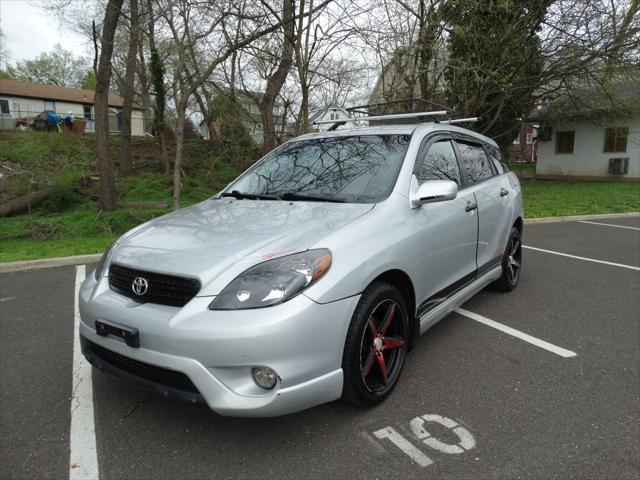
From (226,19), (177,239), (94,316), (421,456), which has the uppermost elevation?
(226,19)

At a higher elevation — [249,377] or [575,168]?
[575,168]

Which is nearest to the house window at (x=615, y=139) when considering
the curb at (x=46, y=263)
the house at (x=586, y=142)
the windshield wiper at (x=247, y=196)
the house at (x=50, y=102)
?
the house at (x=586, y=142)

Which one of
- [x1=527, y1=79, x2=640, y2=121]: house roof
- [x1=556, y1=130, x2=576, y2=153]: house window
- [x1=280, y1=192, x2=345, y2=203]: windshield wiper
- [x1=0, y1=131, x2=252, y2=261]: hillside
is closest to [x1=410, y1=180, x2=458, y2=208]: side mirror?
[x1=280, y1=192, x2=345, y2=203]: windshield wiper

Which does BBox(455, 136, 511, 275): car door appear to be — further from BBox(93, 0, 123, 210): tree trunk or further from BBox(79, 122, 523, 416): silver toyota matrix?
BBox(93, 0, 123, 210): tree trunk

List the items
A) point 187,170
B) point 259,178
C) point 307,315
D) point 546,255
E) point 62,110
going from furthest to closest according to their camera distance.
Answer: point 62,110, point 187,170, point 546,255, point 259,178, point 307,315

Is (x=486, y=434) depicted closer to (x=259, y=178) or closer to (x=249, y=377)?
(x=249, y=377)

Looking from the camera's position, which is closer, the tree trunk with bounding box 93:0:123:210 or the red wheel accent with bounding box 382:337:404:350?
the red wheel accent with bounding box 382:337:404:350

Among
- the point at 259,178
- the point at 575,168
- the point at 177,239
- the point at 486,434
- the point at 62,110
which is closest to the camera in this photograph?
the point at 486,434

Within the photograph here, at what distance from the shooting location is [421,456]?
2.34 m

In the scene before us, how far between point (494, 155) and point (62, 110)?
150 ft

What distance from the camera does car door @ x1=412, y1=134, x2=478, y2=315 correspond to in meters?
3.11

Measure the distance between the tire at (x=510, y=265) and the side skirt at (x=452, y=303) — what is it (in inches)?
14.9

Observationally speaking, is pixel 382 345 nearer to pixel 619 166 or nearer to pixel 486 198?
pixel 486 198

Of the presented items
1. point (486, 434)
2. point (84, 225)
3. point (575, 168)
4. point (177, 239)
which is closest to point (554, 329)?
point (486, 434)
